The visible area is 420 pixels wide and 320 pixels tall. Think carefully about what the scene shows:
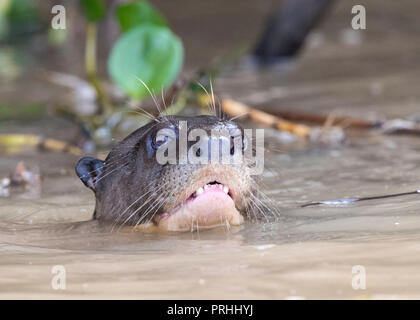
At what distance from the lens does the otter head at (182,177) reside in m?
2.74

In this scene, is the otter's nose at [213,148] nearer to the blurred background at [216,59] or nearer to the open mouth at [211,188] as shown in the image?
the open mouth at [211,188]

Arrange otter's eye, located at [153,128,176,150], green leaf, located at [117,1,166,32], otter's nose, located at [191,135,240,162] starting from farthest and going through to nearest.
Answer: green leaf, located at [117,1,166,32], otter's eye, located at [153,128,176,150], otter's nose, located at [191,135,240,162]

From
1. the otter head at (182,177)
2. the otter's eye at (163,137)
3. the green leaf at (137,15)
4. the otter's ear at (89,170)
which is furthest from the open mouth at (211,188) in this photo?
the green leaf at (137,15)

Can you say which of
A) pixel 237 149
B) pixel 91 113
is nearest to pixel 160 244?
pixel 237 149

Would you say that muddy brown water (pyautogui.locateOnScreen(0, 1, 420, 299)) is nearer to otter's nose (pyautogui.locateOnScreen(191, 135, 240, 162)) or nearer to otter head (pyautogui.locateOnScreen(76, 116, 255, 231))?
otter head (pyautogui.locateOnScreen(76, 116, 255, 231))

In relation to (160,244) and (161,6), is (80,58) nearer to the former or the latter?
(161,6)

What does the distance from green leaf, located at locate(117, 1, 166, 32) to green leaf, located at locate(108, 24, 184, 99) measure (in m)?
0.14

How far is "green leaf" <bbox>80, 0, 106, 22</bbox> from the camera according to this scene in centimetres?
552

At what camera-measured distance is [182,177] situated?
2.78 m

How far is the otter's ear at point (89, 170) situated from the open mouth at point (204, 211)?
50cm

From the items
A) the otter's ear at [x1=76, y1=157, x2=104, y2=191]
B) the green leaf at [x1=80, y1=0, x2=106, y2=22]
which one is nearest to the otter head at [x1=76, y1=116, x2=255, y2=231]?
the otter's ear at [x1=76, y1=157, x2=104, y2=191]

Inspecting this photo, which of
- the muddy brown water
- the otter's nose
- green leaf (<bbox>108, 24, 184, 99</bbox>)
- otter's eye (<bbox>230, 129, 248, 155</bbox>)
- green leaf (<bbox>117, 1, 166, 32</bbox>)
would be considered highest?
green leaf (<bbox>117, 1, 166, 32</bbox>)
